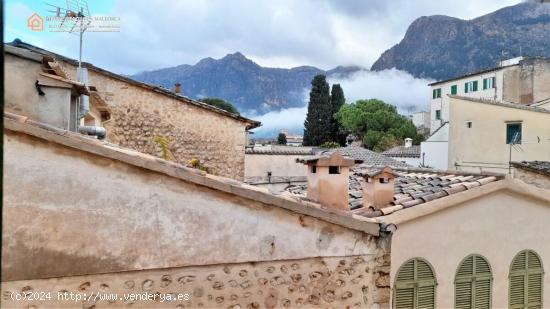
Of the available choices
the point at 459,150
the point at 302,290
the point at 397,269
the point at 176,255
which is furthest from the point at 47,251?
the point at 459,150

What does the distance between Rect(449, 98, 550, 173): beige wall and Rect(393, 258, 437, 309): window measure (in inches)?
668

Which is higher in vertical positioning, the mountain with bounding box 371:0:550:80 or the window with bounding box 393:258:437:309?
the mountain with bounding box 371:0:550:80

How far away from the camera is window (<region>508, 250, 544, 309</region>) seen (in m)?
7.04

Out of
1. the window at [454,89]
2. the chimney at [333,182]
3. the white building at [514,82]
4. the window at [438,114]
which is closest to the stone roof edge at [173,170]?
the chimney at [333,182]

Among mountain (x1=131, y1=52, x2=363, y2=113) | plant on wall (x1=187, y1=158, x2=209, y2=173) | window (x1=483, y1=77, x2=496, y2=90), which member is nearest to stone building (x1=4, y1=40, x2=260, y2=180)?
plant on wall (x1=187, y1=158, x2=209, y2=173)

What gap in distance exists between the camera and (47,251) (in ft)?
14.3

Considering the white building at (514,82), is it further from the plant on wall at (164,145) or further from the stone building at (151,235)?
the stone building at (151,235)

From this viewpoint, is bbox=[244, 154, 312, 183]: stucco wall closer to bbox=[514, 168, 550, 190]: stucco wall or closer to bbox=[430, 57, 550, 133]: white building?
bbox=[514, 168, 550, 190]: stucco wall

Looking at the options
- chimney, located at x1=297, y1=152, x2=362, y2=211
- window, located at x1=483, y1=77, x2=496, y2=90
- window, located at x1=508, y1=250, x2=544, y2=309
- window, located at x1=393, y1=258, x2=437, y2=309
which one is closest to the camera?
window, located at x1=393, y1=258, x2=437, y2=309

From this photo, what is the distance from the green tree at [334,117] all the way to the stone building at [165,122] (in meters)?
45.1

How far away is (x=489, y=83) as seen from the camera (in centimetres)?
4341

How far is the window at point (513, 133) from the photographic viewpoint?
20969mm

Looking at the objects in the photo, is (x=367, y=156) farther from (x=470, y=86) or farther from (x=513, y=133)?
(x=470, y=86)

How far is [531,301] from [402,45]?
130061mm
